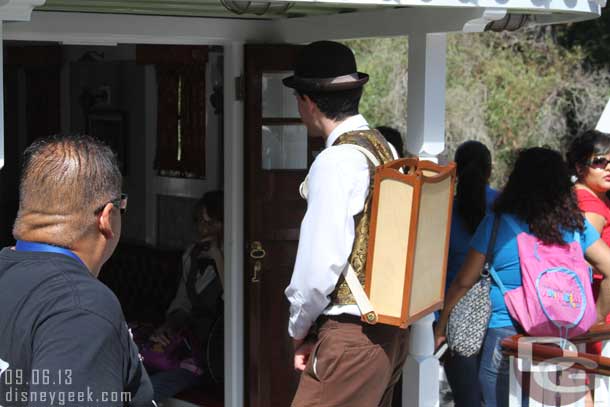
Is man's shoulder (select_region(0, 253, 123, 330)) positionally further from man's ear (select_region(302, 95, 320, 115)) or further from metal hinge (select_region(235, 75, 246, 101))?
metal hinge (select_region(235, 75, 246, 101))

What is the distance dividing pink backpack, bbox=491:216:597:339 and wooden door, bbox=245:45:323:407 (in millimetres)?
1212

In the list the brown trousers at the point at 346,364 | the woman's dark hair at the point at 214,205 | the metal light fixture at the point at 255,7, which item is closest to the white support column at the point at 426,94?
the metal light fixture at the point at 255,7

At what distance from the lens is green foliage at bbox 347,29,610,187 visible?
11.8 meters

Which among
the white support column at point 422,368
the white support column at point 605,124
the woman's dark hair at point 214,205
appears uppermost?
the white support column at point 605,124

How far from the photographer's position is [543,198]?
162 inches

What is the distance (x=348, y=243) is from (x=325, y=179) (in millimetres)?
222

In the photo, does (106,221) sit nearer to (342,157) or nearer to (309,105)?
(342,157)

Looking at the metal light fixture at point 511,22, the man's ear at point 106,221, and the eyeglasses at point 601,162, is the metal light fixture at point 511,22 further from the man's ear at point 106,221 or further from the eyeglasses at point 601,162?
the man's ear at point 106,221

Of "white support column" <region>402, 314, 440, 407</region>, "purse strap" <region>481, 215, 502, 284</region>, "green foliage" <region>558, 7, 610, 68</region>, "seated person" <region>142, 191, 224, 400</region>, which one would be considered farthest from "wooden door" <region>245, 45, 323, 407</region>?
"green foliage" <region>558, 7, 610, 68</region>

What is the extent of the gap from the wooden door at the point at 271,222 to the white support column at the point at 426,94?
2.54ft

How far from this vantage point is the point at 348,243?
10.6ft

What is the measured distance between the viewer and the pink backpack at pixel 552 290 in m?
4.03

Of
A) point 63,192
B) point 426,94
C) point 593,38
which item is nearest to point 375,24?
point 426,94

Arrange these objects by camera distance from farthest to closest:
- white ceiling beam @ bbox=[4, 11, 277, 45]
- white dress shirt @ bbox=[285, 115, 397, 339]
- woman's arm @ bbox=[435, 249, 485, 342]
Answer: white ceiling beam @ bbox=[4, 11, 277, 45], woman's arm @ bbox=[435, 249, 485, 342], white dress shirt @ bbox=[285, 115, 397, 339]
